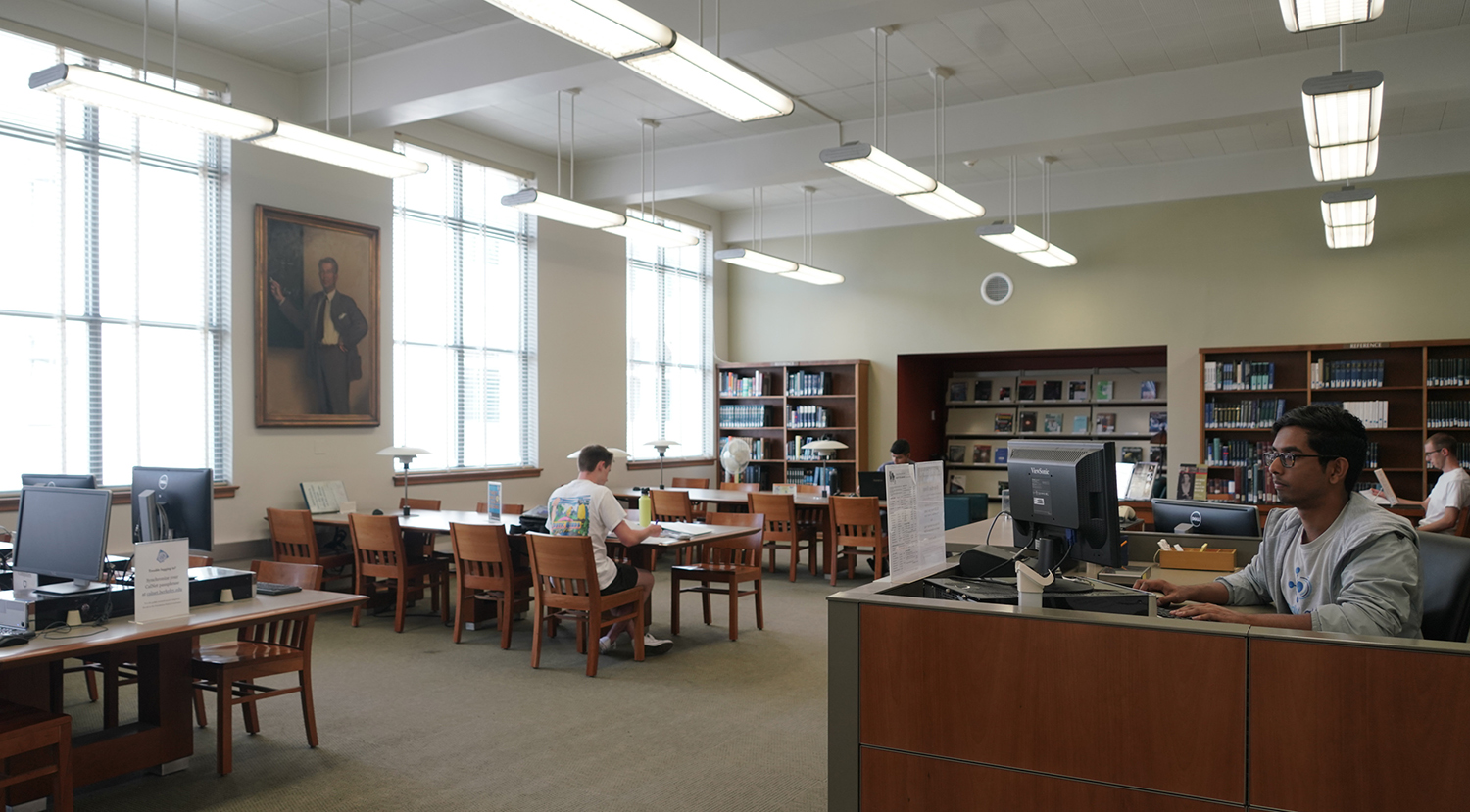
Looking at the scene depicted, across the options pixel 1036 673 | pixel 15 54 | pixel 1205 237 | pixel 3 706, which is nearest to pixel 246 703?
pixel 3 706

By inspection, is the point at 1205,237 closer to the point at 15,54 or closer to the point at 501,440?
the point at 501,440

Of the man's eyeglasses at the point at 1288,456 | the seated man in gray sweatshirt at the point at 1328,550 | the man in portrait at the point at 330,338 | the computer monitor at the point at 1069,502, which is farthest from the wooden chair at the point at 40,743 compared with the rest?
the man in portrait at the point at 330,338

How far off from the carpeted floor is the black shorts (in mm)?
441

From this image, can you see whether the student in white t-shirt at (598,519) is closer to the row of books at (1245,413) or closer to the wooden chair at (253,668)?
the wooden chair at (253,668)

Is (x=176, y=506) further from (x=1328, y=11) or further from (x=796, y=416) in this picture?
(x=796, y=416)

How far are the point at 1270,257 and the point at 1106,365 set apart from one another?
2049 millimetres

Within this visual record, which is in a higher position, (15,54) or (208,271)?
(15,54)

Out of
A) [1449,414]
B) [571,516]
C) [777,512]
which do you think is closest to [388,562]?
[571,516]

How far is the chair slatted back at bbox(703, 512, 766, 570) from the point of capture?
6.11m

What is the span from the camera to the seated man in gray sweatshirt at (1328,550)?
2225mm

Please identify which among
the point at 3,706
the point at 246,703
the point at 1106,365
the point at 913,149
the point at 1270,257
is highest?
the point at 913,149

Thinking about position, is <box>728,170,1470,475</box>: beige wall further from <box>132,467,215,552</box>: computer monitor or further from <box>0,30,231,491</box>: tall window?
<box>132,467,215,552</box>: computer monitor

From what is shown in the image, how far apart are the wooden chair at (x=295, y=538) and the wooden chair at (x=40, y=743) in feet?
10.4

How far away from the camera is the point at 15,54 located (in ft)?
18.4
